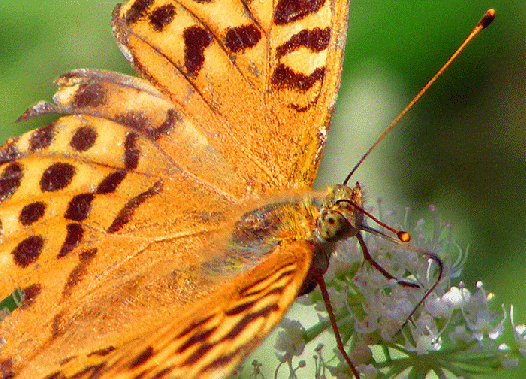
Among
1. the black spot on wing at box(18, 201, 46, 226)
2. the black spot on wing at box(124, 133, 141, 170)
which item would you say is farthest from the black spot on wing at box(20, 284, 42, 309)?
the black spot on wing at box(124, 133, 141, 170)

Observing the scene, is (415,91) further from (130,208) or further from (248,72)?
(130,208)

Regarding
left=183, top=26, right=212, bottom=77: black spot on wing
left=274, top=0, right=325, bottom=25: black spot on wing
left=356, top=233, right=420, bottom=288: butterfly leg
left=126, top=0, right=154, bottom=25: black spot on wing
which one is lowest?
left=356, top=233, right=420, bottom=288: butterfly leg

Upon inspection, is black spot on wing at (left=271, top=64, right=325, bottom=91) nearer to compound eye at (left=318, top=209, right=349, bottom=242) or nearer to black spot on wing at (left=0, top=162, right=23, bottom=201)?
compound eye at (left=318, top=209, right=349, bottom=242)

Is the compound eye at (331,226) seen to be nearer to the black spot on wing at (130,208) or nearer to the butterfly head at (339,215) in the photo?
the butterfly head at (339,215)

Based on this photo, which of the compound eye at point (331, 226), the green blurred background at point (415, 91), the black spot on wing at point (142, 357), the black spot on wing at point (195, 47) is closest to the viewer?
the black spot on wing at point (142, 357)

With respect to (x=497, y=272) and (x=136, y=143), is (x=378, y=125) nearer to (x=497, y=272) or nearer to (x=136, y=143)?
(x=497, y=272)

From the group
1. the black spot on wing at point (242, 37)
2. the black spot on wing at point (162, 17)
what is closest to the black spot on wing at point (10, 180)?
the black spot on wing at point (162, 17)
